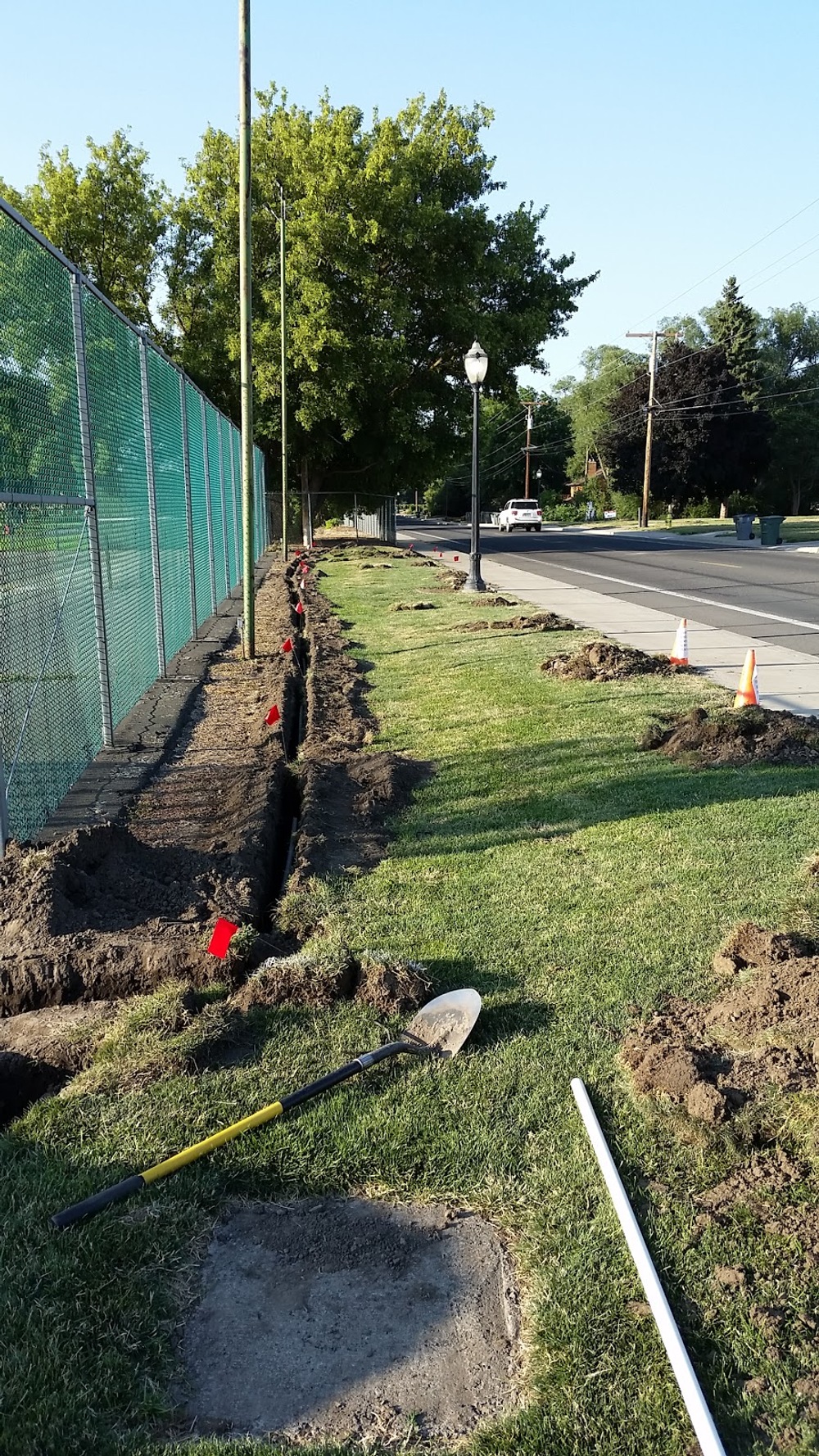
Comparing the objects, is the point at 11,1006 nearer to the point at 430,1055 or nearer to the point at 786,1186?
the point at 430,1055

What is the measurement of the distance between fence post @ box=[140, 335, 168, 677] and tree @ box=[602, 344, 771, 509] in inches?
2061

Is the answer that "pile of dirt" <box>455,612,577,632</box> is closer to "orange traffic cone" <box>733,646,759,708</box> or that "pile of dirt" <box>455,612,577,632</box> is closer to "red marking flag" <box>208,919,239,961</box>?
"orange traffic cone" <box>733,646,759,708</box>

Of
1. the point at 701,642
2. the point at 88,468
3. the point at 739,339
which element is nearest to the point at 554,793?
the point at 88,468

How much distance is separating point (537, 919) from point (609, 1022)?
865 millimetres

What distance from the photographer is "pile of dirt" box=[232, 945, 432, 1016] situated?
375 cm

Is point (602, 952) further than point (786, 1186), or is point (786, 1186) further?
point (602, 952)

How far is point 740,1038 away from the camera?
346 centimetres

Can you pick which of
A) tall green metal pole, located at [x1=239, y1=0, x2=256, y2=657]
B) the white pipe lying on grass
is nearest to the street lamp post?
tall green metal pole, located at [x1=239, y1=0, x2=256, y2=657]

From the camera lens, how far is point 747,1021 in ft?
11.5

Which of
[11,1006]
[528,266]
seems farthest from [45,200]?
[11,1006]

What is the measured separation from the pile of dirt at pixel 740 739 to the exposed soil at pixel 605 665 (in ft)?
6.69

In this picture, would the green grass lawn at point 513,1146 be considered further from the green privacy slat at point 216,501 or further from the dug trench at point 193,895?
the green privacy slat at point 216,501

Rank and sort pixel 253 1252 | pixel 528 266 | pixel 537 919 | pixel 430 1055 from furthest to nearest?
pixel 528 266
pixel 537 919
pixel 430 1055
pixel 253 1252

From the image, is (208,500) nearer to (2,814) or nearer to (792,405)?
(2,814)
